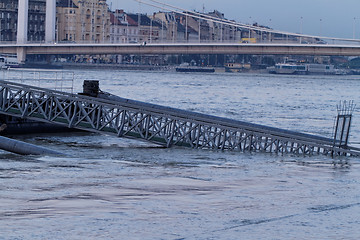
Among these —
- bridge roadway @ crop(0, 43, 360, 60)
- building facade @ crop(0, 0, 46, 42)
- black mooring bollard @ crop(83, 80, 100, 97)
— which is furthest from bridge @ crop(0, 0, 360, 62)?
black mooring bollard @ crop(83, 80, 100, 97)

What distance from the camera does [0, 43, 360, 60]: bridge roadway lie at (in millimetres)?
86250

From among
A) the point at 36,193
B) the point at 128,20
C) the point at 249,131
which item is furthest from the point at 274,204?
the point at 128,20

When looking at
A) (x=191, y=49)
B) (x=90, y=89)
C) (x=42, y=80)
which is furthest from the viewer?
(x=191, y=49)

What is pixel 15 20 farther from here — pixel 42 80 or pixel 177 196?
pixel 177 196

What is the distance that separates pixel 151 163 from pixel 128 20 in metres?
152

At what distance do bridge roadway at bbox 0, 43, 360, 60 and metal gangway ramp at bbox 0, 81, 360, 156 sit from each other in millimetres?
62977

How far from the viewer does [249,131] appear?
71.6 ft

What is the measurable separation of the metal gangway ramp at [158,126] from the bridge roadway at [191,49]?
63.0 meters

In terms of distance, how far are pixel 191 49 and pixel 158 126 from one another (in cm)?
7314

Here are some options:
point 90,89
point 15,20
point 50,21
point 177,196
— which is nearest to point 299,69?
point 15,20

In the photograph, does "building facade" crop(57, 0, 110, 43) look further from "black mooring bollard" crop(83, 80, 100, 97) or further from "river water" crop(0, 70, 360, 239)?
"river water" crop(0, 70, 360, 239)

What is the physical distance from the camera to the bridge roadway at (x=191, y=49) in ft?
283

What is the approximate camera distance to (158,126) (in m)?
22.8

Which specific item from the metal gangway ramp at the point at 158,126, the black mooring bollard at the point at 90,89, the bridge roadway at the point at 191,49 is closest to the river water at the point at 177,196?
the metal gangway ramp at the point at 158,126
